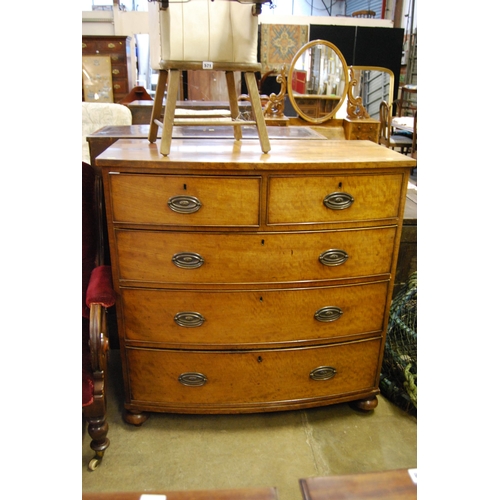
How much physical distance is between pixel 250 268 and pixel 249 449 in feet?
2.56

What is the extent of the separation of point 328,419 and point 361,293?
64 cm

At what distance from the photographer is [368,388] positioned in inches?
78.0

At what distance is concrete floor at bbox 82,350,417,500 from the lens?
5.44 ft

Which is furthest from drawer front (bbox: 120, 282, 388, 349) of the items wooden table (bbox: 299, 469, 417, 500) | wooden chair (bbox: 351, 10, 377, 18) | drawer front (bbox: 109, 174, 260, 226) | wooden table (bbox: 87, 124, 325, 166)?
wooden chair (bbox: 351, 10, 377, 18)

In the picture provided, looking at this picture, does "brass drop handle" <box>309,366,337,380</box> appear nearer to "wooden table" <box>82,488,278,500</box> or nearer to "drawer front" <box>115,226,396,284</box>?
"drawer front" <box>115,226,396,284</box>

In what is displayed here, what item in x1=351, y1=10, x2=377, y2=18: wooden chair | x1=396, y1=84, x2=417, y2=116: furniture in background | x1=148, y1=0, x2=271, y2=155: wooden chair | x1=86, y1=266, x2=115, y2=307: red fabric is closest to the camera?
x1=148, y1=0, x2=271, y2=155: wooden chair

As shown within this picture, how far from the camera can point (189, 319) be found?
1714 mm

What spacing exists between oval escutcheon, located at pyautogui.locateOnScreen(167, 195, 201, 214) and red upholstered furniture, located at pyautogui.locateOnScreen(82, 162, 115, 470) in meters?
0.42

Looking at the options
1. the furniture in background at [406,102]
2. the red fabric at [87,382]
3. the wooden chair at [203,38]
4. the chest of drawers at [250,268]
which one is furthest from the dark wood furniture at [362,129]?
the furniture in background at [406,102]

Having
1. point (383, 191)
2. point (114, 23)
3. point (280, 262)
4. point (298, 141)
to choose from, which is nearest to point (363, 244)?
point (383, 191)

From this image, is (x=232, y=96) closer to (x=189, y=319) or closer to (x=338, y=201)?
(x=338, y=201)

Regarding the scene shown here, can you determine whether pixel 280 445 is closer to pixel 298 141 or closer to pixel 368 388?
pixel 368 388

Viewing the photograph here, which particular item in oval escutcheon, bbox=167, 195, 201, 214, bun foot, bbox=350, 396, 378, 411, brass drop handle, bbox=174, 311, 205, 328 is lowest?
bun foot, bbox=350, 396, 378, 411

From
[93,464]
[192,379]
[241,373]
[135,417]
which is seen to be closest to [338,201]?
[241,373]
